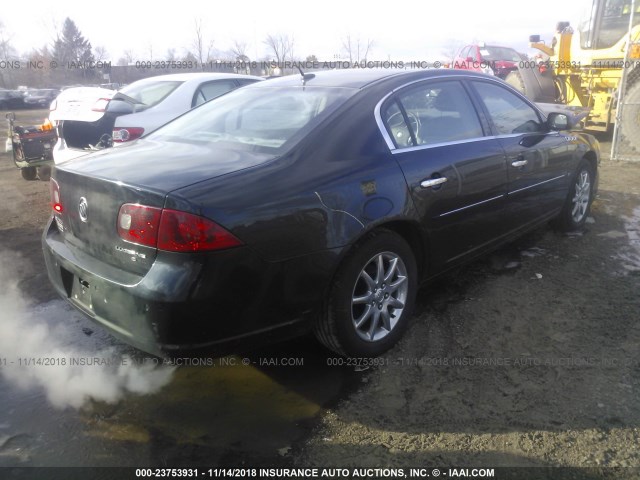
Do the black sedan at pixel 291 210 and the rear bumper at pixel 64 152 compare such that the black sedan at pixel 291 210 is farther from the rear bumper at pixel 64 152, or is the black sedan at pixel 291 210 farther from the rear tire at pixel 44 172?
the rear tire at pixel 44 172

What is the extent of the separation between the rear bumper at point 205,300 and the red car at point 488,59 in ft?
44.7

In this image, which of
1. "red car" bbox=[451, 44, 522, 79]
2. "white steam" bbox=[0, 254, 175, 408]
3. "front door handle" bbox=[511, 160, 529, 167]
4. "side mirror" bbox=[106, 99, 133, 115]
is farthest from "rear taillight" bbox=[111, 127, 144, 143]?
"red car" bbox=[451, 44, 522, 79]

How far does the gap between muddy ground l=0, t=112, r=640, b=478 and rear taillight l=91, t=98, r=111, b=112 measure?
101 inches

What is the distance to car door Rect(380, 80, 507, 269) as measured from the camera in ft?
10.1

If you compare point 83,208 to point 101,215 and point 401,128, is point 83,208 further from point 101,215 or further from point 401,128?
point 401,128

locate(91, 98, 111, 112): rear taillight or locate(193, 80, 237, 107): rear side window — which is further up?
locate(193, 80, 237, 107): rear side window

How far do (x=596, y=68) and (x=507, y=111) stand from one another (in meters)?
7.18

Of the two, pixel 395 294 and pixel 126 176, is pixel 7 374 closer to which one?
pixel 126 176

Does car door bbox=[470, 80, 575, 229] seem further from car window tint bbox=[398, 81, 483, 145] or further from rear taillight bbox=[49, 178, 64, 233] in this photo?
rear taillight bbox=[49, 178, 64, 233]

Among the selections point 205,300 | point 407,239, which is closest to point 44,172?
point 407,239

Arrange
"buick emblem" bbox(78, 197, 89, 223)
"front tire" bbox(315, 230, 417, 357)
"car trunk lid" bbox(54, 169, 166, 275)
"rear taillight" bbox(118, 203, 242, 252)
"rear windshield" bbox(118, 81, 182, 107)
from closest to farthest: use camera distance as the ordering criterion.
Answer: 1. "rear taillight" bbox(118, 203, 242, 252)
2. "car trunk lid" bbox(54, 169, 166, 275)
3. "buick emblem" bbox(78, 197, 89, 223)
4. "front tire" bbox(315, 230, 417, 357)
5. "rear windshield" bbox(118, 81, 182, 107)

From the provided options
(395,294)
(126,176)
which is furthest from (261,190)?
(395,294)

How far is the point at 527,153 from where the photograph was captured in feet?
13.1

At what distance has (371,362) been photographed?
9.88ft
